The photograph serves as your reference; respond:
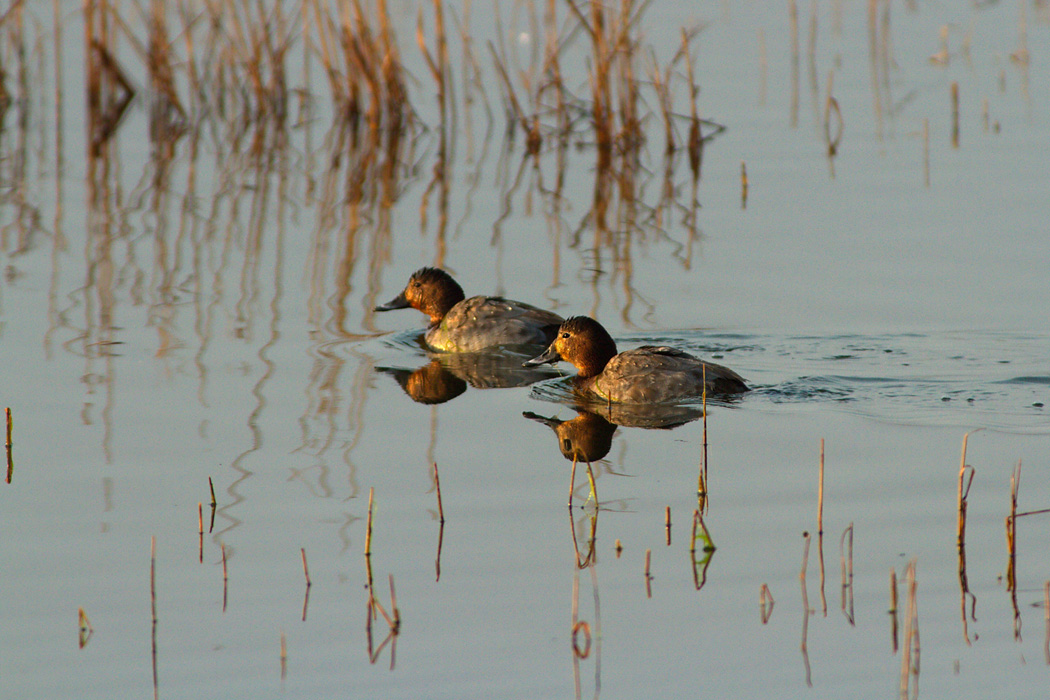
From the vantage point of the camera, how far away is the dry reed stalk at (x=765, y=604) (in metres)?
5.36

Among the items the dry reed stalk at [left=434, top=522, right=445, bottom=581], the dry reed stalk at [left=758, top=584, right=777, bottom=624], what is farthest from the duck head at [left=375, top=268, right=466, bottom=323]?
the dry reed stalk at [left=758, top=584, right=777, bottom=624]

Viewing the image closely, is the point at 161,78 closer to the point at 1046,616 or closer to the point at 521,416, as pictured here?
the point at 521,416

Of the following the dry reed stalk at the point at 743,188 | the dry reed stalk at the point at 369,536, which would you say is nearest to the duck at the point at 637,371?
the dry reed stalk at the point at 369,536

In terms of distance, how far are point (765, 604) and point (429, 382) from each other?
14.1ft

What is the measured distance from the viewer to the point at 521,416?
27.9 feet

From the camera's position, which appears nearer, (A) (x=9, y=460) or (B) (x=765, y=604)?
(B) (x=765, y=604)

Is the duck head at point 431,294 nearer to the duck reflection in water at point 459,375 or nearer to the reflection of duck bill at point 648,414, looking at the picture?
the duck reflection in water at point 459,375

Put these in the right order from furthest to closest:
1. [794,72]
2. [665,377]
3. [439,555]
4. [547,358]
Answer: [794,72] < [547,358] < [665,377] < [439,555]

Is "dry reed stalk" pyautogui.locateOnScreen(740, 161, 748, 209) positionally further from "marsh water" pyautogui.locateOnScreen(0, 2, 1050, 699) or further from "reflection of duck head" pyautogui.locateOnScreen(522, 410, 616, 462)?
"reflection of duck head" pyautogui.locateOnScreen(522, 410, 616, 462)

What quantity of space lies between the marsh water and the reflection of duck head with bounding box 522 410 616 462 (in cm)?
4

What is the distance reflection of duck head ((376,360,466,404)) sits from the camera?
900 cm

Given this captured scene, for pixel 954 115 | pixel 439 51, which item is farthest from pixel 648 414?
pixel 954 115

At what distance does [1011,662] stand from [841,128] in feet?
37.7

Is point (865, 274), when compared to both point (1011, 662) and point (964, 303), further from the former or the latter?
point (1011, 662)
